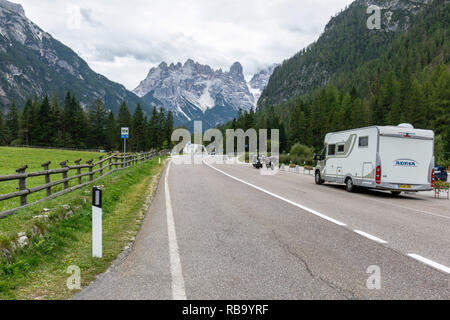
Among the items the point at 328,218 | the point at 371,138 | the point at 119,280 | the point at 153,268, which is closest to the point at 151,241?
the point at 153,268

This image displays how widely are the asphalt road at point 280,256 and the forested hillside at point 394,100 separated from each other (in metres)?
38.3

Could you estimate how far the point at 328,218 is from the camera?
8445 mm

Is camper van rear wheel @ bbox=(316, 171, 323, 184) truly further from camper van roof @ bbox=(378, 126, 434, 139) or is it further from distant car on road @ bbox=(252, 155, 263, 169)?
distant car on road @ bbox=(252, 155, 263, 169)

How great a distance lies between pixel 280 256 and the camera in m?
5.19

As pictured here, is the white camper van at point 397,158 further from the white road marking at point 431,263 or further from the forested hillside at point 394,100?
the forested hillside at point 394,100

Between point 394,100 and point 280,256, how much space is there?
80581 mm

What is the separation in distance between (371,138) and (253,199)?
640 centimetres

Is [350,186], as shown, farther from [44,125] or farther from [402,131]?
[44,125]

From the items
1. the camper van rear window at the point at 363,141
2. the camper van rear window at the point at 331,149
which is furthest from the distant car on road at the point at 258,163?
the camper van rear window at the point at 363,141

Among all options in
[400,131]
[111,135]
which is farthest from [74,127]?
[400,131]

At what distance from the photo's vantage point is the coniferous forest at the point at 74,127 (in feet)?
268

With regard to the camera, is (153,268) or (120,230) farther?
(120,230)

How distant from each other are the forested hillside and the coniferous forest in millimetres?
32029
